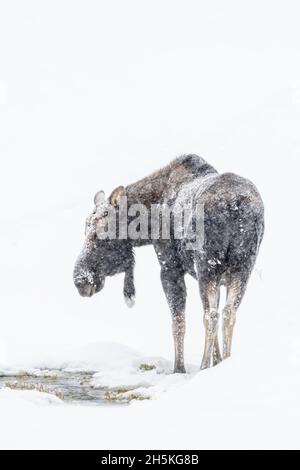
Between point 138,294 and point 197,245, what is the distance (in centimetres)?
1213

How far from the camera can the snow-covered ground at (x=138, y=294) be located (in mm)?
6781

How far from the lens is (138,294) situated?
75.8 feet

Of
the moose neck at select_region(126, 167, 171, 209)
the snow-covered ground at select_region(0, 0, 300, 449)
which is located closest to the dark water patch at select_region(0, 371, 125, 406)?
the snow-covered ground at select_region(0, 0, 300, 449)

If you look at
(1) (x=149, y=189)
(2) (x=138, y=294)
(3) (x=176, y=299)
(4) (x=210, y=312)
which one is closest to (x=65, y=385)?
(3) (x=176, y=299)

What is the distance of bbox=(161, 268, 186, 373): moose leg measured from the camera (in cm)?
1280

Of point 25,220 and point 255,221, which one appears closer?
point 255,221

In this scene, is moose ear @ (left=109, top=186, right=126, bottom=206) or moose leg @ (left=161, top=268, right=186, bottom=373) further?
moose ear @ (left=109, top=186, right=126, bottom=206)

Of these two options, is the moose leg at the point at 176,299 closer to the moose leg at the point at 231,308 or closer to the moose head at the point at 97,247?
the moose head at the point at 97,247

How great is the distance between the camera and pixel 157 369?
13.3 metres

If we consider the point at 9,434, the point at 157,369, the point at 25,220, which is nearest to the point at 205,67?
the point at 25,220

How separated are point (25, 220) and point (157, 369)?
74.3 feet

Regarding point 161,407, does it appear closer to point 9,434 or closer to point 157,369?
point 9,434

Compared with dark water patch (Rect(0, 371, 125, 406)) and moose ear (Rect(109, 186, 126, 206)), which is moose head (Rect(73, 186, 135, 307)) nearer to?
moose ear (Rect(109, 186, 126, 206))

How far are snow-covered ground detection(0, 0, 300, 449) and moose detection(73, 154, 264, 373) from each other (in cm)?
77
